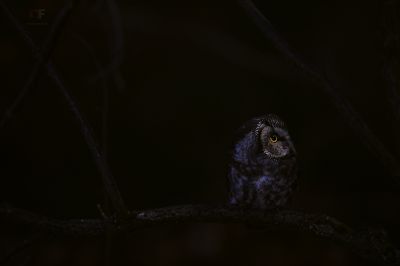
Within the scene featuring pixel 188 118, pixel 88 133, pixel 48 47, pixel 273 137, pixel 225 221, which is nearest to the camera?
pixel 48 47

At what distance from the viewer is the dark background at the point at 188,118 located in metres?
3.83

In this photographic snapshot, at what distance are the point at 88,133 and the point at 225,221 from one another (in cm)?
49

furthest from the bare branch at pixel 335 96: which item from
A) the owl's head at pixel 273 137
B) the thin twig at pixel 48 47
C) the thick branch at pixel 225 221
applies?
the thin twig at pixel 48 47

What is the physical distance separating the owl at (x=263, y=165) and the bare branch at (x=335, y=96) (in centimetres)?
39

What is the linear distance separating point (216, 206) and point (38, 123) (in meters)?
2.40

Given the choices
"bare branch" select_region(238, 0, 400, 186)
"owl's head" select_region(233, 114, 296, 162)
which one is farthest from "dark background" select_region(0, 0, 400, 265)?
"bare branch" select_region(238, 0, 400, 186)

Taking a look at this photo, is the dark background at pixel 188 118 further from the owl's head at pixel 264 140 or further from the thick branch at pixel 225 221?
the thick branch at pixel 225 221

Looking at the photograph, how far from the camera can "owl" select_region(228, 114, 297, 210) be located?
2.13 m

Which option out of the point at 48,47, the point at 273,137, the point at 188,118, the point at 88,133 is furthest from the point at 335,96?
the point at 188,118

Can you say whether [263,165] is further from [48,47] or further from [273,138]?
[48,47]

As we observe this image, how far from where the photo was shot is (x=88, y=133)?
64.9 inches

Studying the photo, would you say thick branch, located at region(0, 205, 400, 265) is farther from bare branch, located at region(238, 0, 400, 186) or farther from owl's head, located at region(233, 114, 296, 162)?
owl's head, located at region(233, 114, 296, 162)

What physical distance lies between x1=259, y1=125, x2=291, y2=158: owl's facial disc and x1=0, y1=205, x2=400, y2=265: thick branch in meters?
0.33

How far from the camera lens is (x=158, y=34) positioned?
13.4ft
